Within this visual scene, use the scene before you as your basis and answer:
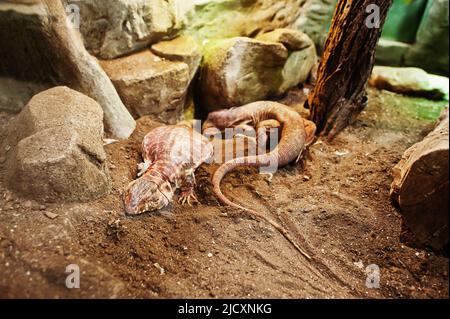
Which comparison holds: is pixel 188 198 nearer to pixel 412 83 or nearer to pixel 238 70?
pixel 238 70

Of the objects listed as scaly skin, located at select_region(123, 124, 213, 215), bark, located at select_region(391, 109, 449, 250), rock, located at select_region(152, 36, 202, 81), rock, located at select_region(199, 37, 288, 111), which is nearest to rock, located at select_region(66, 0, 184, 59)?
rock, located at select_region(152, 36, 202, 81)

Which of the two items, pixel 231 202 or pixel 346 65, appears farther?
pixel 346 65

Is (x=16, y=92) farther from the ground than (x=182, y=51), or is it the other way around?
(x=182, y=51)

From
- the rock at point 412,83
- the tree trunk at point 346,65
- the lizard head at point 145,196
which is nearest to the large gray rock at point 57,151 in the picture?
the lizard head at point 145,196

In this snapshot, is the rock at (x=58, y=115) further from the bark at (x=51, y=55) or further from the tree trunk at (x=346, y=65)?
the tree trunk at (x=346, y=65)

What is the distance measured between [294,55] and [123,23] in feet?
9.96

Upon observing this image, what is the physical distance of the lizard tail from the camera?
3498 millimetres

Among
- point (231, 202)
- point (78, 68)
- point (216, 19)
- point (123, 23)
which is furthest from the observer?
point (216, 19)

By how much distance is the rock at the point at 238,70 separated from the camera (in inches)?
217

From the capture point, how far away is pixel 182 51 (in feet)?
17.2

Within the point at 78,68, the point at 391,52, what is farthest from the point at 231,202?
the point at 391,52

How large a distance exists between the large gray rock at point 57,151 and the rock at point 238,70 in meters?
2.25

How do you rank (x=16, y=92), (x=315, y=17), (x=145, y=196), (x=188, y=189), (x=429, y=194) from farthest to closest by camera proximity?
1. (x=315, y=17)
2. (x=16, y=92)
3. (x=188, y=189)
4. (x=145, y=196)
5. (x=429, y=194)

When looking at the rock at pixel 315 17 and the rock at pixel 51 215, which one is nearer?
the rock at pixel 51 215
